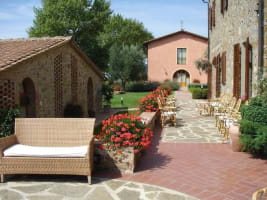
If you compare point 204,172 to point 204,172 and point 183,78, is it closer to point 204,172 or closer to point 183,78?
point 204,172

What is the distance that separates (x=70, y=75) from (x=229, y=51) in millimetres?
6336

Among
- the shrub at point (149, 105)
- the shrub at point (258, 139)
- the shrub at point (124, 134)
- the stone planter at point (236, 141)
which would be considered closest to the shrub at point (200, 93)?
the shrub at point (149, 105)

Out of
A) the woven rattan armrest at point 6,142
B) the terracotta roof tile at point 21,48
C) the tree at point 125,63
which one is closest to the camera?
the woven rattan armrest at point 6,142

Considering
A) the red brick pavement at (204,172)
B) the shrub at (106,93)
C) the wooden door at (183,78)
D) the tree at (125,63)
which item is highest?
the tree at (125,63)

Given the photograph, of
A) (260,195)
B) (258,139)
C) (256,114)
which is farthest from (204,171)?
(260,195)

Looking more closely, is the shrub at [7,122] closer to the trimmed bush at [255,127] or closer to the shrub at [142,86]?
the trimmed bush at [255,127]

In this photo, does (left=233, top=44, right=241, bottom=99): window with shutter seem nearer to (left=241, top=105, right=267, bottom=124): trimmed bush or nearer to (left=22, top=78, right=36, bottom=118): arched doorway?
(left=241, top=105, right=267, bottom=124): trimmed bush

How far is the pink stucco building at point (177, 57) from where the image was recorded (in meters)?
32.7

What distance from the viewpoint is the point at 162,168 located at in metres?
5.15

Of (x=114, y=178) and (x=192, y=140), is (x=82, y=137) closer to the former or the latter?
(x=114, y=178)

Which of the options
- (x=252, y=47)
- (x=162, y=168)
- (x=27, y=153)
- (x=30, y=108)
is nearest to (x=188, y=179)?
(x=162, y=168)

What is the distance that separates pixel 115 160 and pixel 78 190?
3.14 ft

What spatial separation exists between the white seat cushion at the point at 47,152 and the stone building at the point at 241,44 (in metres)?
4.63

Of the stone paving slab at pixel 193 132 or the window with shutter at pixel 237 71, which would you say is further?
the window with shutter at pixel 237 71
